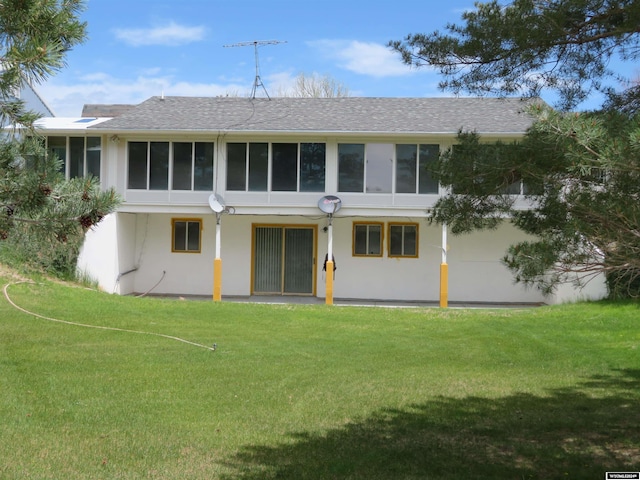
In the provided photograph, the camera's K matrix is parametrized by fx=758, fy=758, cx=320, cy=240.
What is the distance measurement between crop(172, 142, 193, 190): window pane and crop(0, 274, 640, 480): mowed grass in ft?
21.5

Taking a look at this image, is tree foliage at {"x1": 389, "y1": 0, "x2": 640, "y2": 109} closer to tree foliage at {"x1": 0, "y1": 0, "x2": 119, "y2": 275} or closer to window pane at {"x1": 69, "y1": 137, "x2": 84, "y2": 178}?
tree foliage at {"x1": 0, "y1": 0, "x2": 119, "y2": 275}

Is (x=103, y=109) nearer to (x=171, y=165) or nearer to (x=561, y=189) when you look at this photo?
(x=171, y=165)

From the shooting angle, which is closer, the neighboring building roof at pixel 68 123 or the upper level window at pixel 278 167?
the neighboring building roof at pixel 68 123

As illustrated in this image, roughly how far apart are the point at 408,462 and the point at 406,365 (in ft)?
16.1

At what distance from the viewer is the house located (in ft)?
69.3

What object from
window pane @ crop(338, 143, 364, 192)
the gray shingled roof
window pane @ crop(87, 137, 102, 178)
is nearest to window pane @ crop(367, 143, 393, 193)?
window pane @ crop(338, 143, 364, 192)

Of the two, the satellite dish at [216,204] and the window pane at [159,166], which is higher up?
the window pane at [159,166]

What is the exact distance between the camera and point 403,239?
74.8ft

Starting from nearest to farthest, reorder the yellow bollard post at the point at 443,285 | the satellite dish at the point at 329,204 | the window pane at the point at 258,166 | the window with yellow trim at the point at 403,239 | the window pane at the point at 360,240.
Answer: the yellow bollard post at the point at 443,285, the satellite dish at the point at 329,204, the window pane at the point at 258,166, the window with yellow trim at the point at 403,239, the window pane at the point at 360,240

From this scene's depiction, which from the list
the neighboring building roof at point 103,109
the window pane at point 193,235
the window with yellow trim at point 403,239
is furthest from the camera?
the neighboring building roof at point 103,109

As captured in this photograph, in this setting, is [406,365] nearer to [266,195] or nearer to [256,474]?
[256,474]

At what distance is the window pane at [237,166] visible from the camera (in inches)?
846

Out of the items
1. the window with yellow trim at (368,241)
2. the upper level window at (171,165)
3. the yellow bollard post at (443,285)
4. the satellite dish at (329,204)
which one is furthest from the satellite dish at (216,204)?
the yellow bollard post at (443,285)

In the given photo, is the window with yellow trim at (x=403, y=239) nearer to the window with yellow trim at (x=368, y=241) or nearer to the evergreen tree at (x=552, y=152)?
the window with yellow trim at (x=368, y=241)
